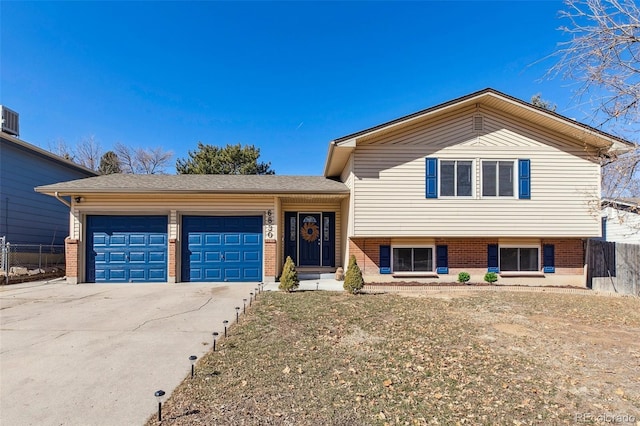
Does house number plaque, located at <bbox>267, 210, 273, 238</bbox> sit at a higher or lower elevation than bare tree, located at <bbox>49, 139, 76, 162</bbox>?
lower

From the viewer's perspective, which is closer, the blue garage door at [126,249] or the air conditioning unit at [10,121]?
the blue garage door at [126,249]

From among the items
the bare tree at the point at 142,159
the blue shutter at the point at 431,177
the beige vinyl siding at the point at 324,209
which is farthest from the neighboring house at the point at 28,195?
the bare tree at the point at 142,159

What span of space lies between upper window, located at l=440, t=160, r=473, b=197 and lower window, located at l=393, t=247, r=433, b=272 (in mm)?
1980

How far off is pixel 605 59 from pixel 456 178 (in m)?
5.64

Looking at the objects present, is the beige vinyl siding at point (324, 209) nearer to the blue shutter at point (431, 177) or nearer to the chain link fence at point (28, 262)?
the blue shutter at point (431, 177)

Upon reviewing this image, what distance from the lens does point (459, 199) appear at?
33.7 ft

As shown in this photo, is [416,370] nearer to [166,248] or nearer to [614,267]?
[166,248]

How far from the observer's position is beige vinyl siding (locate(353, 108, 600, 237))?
33.5ft

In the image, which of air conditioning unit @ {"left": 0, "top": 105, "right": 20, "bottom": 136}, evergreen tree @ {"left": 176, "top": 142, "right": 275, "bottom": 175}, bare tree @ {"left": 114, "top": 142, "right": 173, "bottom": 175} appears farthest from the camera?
bare tree @ {"left": 114, "top": 142, "right": 173, "bottom": 175}

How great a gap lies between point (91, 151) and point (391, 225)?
29364 millimetres

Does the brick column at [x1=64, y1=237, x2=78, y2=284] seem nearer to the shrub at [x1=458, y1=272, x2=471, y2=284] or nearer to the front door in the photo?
the front door

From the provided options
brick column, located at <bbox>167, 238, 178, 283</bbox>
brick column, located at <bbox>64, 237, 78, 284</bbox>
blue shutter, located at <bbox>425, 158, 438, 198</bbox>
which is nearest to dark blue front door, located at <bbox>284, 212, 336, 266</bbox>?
blue shutter, located at <bbox>425, 158, 438, 198</bbox>

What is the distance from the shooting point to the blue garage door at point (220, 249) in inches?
431

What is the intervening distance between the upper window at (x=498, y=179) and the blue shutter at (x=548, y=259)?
92.0 inches
